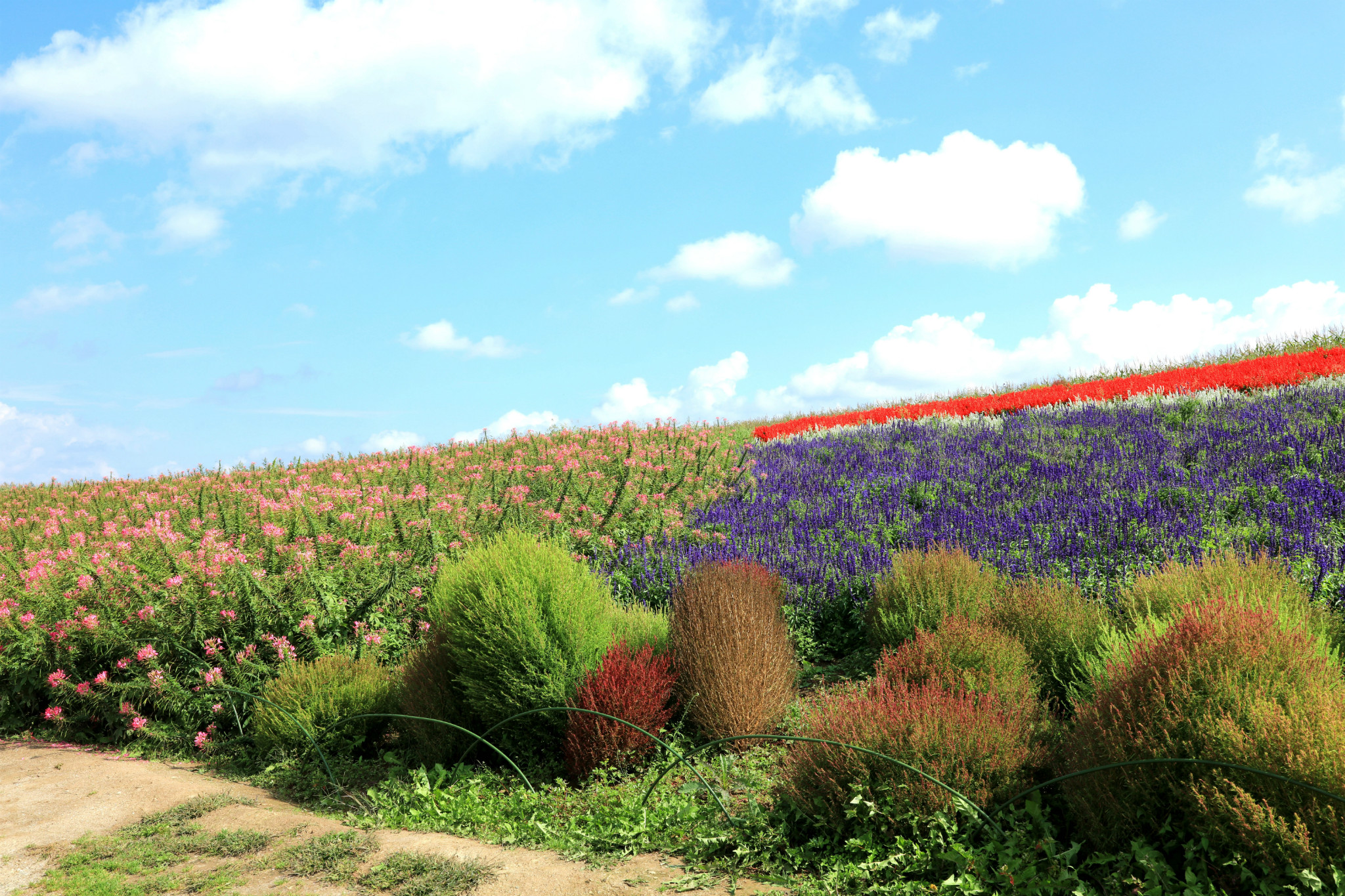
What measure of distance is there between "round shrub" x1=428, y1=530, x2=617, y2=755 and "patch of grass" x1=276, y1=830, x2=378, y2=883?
3.62 feet

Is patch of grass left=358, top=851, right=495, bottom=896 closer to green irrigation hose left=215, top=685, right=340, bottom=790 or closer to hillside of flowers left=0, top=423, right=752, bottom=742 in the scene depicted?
green irrigation hose left=215, top=685, right=340, bottom=790

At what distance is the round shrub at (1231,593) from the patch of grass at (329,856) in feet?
14.3

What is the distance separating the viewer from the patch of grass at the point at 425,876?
3.84 meters

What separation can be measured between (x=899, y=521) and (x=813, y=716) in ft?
14.0

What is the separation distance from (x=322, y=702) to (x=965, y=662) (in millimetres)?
4612

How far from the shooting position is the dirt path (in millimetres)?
3846

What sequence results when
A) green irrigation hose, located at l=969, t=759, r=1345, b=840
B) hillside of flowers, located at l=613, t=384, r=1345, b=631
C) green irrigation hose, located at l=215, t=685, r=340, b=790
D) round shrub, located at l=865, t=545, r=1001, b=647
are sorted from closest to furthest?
green irrigation hose, located at l=969, t=759, r=1345, b=840, green irrigation hose, located at l=215, t=685, r=340, b=790, round shrub, located at l=865, t=545, r=1001, b=647, hillside of flowers, located at l=613, t=384, r=1345, b=631

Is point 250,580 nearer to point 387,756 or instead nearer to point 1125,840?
point 387,756

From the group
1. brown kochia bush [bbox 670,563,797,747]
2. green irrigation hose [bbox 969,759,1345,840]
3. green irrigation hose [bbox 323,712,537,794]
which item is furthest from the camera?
brown kochia bush [bbox 670,563,797,747]

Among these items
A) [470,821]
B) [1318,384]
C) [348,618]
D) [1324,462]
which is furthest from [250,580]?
[1318,384]

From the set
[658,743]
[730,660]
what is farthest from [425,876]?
[730,660]

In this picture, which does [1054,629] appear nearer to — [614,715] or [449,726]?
[614,715]

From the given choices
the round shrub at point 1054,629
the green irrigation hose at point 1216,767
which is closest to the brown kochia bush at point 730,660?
the round shrub at point 1054,629

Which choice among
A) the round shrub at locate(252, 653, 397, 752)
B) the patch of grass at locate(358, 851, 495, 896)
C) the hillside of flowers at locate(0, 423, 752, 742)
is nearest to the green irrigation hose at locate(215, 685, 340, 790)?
the round shrub at locate(252, 653, 397, 752)
